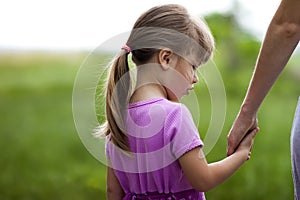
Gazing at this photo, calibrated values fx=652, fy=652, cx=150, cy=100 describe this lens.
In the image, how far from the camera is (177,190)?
2012 millimetres

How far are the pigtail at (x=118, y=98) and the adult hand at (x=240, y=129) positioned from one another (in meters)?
0.34

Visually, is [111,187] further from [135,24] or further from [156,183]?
[135,24]

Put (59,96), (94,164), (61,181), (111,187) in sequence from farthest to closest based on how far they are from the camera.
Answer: (59,96), (94,164), (61,181), (111,187)

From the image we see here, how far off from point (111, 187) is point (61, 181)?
263cm

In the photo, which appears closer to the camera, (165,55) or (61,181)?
(165,55)

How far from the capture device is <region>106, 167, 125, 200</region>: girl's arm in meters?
2.17

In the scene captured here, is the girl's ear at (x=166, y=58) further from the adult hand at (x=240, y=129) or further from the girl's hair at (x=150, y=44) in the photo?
the adult hand at (x=240, y=129)

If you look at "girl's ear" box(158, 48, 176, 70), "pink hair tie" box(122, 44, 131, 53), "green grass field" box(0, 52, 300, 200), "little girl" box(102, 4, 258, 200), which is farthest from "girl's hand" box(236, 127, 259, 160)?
"green grass field" box(0, 52, 300, 200)

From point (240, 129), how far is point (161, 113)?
326 mm

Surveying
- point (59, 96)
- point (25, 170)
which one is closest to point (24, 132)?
point (25, 170)

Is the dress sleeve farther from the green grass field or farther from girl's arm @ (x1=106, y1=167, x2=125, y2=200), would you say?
the green grass field

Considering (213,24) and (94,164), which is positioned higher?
(213,24)

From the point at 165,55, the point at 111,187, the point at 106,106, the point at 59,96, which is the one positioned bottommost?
the point at 59,96

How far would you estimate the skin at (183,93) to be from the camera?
6.30ft
